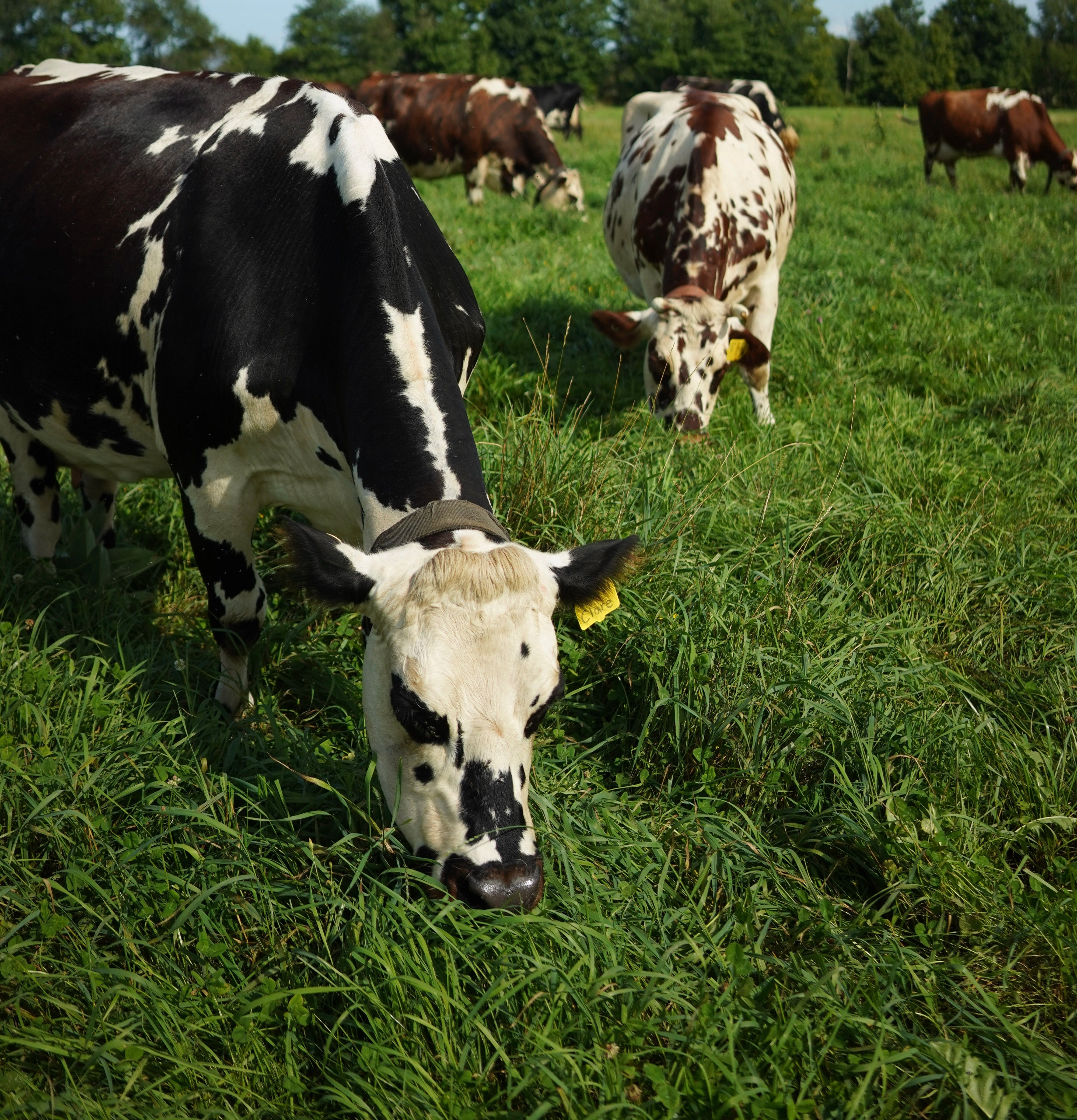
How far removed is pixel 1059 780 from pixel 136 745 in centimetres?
275

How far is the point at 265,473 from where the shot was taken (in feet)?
10.6

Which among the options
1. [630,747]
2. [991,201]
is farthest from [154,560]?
[991,201]

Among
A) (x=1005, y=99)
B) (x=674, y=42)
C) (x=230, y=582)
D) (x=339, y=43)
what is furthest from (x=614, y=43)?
(x=230, y=582)

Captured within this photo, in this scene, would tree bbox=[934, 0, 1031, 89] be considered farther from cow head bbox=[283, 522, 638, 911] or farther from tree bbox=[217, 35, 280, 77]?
cow head bbox=[283, 522, 638, 911]

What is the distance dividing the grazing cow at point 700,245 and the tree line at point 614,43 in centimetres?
5974

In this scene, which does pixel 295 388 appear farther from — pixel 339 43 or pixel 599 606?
pixel 339 43

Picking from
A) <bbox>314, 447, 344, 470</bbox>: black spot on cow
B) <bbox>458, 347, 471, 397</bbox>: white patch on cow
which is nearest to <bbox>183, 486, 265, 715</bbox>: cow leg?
<bbox>314, 447, 344, 470</bbox>: black spot on cow

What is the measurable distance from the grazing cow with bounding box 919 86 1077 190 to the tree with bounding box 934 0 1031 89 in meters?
54.6

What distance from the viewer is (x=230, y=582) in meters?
3.39

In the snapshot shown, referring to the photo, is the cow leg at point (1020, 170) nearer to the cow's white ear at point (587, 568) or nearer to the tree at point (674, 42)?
the cow's white ear at point (587, 568)

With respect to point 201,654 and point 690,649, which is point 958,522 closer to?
point 690,649

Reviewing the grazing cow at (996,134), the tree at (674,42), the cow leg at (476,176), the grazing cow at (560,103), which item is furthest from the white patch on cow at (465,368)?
the tree at (674,42)

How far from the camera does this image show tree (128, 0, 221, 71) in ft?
229

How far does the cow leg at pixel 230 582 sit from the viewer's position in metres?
3.28
